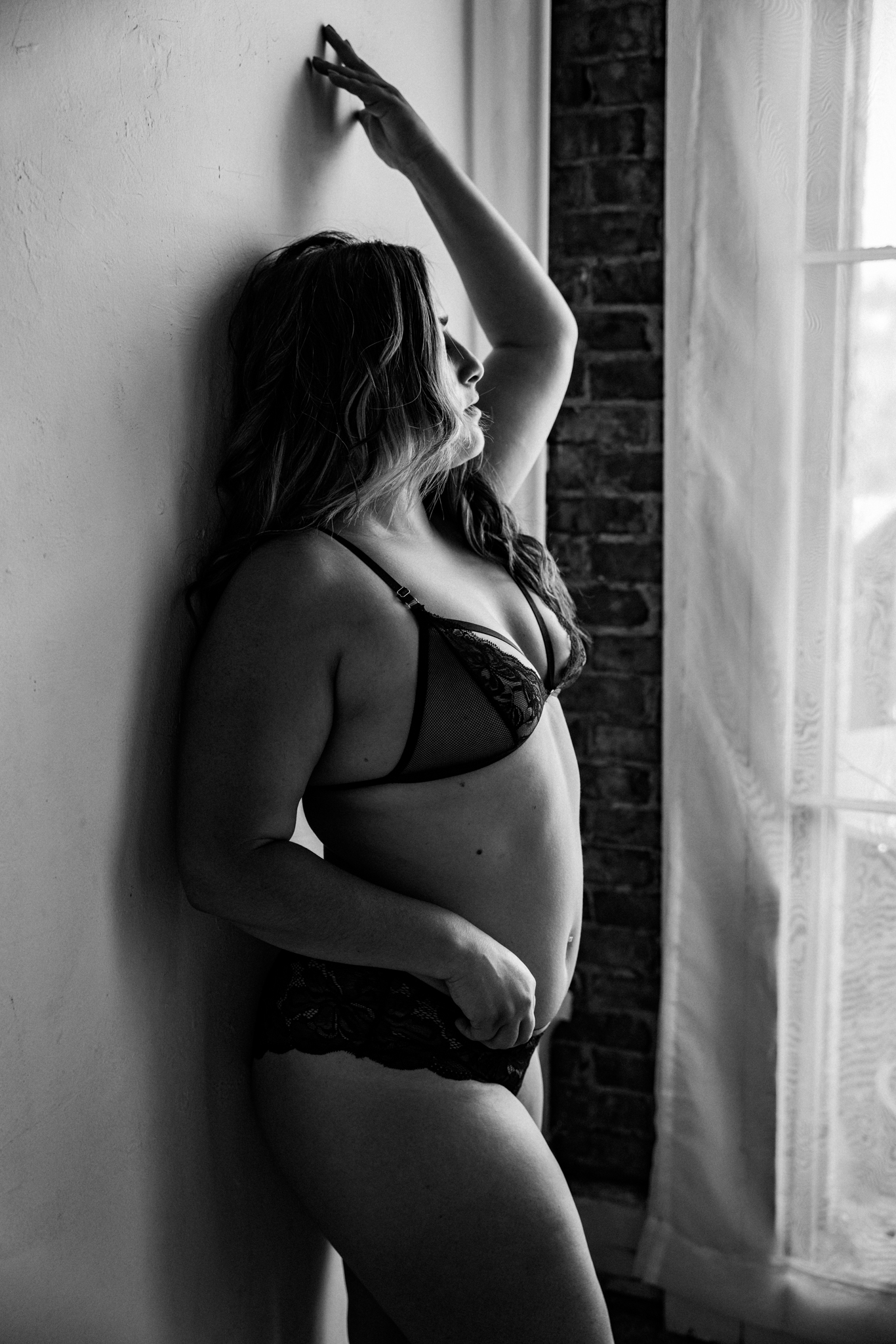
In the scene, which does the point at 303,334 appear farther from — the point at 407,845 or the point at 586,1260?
the point at 586,1260

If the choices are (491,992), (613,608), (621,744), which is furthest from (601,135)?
(491,992)

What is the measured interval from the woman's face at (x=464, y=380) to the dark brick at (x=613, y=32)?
1087mm

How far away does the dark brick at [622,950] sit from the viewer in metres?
2.35

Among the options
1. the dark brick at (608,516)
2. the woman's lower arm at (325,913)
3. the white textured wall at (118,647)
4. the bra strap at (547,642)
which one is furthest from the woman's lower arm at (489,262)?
the woman's lower arm at (325,913)

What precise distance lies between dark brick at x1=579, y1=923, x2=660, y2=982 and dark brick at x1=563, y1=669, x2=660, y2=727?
0.43 metres

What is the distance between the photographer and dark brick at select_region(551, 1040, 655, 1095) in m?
2.39

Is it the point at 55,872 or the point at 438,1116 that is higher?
the point at 55,872

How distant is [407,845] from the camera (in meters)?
1.33

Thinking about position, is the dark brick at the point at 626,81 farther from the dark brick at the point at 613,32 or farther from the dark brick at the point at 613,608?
the dark brick at the point at 613,608

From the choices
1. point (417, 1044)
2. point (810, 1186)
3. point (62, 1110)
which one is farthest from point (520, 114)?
point (810, 1186)

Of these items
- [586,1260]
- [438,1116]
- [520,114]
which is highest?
[520,114]

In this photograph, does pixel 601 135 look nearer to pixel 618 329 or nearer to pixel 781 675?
pixel 618 329

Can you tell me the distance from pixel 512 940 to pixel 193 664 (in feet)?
1.69

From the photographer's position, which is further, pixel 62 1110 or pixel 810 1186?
pixel 810 1186
